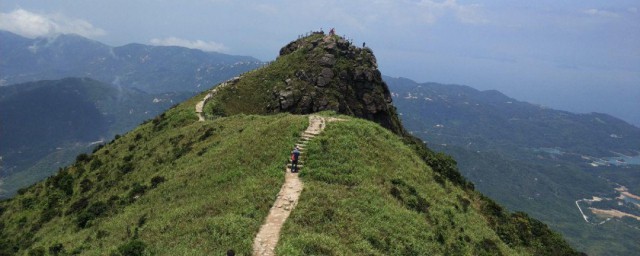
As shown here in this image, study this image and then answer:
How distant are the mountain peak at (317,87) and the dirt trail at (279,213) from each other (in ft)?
153

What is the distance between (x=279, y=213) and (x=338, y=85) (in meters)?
68.3

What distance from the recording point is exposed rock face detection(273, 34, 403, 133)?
88.4m

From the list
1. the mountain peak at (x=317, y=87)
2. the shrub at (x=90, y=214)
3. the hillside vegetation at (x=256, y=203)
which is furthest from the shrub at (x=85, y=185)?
the mountain peak at (x=317, y=87)

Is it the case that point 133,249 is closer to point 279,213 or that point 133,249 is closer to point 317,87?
point 279,213

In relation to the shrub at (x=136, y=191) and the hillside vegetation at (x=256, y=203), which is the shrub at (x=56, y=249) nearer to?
the hillside vegetation at (x=256, y=203)

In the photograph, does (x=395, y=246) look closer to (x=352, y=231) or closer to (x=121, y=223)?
(x=352, y=231)

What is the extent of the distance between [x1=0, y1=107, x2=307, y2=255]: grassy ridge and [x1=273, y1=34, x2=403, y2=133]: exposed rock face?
2695 centimetres

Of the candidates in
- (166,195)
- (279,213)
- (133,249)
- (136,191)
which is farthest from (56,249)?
(279,213)

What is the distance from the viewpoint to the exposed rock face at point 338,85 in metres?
88.4

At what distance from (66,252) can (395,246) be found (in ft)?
95.8

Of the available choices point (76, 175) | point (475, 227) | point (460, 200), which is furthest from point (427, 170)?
point (76, 175)

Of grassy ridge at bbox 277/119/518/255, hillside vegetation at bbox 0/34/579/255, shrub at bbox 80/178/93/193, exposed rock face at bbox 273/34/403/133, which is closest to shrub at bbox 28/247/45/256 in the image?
hillside vegetation at bbox 0/34/579/255

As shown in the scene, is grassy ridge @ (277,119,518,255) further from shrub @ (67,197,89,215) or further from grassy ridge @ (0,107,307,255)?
shrub @ (67,197,89,215)

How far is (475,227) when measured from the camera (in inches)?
1622
